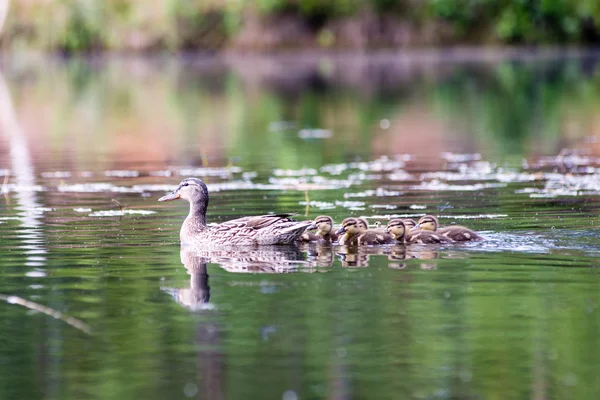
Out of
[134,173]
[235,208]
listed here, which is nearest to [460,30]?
[134,173]

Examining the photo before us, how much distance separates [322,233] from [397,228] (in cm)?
77

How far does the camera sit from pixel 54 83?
49.9 m

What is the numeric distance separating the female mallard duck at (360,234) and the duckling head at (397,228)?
0.23 ft

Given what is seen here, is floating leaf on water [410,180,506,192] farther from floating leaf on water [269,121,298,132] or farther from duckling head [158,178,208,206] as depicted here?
floating leaf on water [269,121,298,132]

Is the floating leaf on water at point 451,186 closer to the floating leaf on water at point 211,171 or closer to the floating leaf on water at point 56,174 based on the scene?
the floating leaf on water at point 211,171

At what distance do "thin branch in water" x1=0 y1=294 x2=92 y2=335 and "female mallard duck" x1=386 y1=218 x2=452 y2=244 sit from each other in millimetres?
3537

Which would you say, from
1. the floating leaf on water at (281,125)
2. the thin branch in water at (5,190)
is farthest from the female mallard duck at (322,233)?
the floating leaf on water at (281,125)

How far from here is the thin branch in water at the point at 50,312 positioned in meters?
8.83

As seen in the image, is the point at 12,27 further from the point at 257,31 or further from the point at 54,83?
the point at 54,83

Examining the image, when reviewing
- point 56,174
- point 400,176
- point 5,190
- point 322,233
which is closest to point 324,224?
point 322,233

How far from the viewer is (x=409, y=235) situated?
1200cm

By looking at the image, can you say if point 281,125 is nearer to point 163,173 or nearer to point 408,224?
point 163,173

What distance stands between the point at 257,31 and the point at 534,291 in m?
57.5

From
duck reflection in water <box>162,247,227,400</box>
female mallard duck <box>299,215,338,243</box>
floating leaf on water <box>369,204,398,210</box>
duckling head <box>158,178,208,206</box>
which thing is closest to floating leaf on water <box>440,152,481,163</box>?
floating leaf on water <box>369,204,398,210</box>
